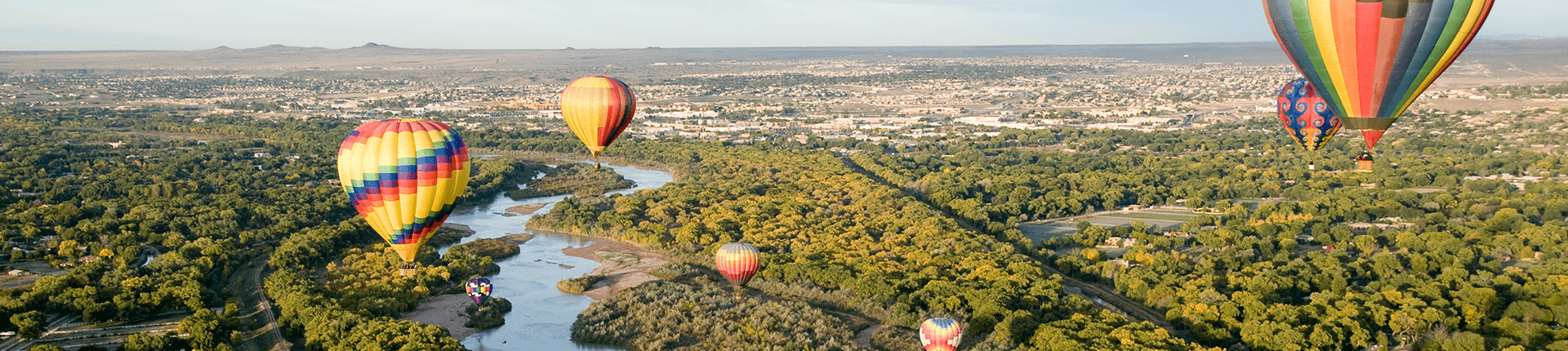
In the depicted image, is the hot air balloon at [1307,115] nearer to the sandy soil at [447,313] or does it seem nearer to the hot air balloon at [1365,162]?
the hot air balloon at [1365,162]

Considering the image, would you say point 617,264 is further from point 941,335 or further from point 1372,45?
point 1372,45

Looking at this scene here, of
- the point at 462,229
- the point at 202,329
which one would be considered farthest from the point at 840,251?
the point at 202,329

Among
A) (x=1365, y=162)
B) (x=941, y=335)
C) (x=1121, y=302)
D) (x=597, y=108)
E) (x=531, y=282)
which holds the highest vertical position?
(x=597, y=108)

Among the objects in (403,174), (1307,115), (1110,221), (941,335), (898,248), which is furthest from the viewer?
(1110,221)

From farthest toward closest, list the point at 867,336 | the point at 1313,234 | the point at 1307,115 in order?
1. the point at 1307,115
2. the point at 1313,234
3. the point at 867,336

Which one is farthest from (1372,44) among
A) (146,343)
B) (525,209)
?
(525,209)

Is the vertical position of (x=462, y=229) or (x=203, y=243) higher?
(x=203, y=243)

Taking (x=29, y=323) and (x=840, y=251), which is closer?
(x=29, y=323)
